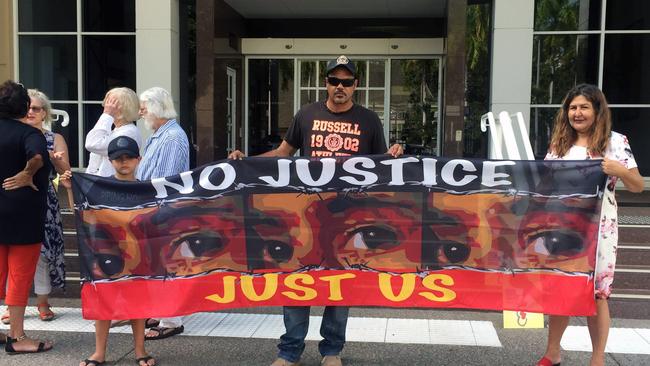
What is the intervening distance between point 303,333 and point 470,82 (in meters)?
7.86

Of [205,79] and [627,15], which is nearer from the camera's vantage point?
[205,79]

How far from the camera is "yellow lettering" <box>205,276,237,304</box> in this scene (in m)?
3.82

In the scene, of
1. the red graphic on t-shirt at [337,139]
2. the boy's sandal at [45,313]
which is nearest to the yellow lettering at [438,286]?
the red graphic on t-shirt at [337,139]

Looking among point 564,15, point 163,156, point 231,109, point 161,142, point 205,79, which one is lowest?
point 163,156

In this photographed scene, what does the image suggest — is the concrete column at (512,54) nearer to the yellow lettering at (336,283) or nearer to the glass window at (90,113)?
the yellow lettering at (336,283)

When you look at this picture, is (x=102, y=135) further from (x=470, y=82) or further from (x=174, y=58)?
(x=470, y=82)

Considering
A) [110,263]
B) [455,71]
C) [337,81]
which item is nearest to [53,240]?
[110,263]

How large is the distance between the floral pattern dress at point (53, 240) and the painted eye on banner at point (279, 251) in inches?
79.8

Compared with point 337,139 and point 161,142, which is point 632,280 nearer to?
point 337,139

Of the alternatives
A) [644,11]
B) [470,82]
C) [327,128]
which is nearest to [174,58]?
[470,82]

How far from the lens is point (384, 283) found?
380cm

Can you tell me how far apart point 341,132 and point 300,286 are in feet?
3.43

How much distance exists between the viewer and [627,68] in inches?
433

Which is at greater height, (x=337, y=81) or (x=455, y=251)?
(x=337, y=81)
